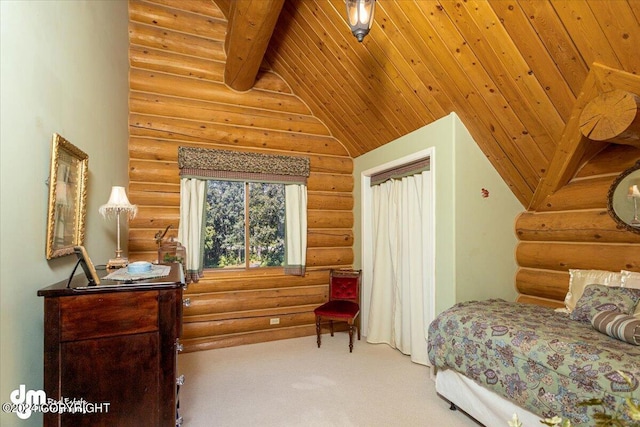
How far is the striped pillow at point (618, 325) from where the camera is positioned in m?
1.84

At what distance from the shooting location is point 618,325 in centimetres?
193

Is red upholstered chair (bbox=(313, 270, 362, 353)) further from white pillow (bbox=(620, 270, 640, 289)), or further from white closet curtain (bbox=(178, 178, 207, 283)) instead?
white pillow (bbox=(620, 270, 640, 289))

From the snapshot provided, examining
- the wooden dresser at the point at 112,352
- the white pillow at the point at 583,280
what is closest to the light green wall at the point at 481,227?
the white pillow at the point at 583,280

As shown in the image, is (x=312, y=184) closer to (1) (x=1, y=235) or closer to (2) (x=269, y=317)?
(2) (x=269, y=317)

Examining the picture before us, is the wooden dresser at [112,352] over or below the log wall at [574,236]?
below

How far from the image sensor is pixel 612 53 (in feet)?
6.48

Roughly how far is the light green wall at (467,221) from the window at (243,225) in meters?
2.06

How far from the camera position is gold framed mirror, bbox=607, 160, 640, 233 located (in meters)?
2.44

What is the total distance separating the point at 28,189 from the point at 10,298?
19.6 inches

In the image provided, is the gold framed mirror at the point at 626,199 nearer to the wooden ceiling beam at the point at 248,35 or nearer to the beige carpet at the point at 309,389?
the beige carpet at the point at 309,389


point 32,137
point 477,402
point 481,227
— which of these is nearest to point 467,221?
point 481,227

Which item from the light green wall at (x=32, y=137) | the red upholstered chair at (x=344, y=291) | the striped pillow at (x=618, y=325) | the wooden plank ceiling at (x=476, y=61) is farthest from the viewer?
the red upholstered chair at (x=344, y=291)

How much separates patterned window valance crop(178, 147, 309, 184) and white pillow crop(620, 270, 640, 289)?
10.7ft

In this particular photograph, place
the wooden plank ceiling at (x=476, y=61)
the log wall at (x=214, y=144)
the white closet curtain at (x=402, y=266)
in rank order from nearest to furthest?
the wooden plank ceiling at (x=476, y=61), the white closet curtain at (x=402, y=266), the log wall at (x=214, y=144)
